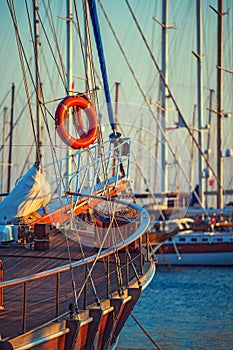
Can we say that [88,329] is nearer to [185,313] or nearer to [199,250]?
[185,313]

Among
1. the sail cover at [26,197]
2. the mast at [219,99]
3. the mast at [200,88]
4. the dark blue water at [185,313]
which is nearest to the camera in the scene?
the sail cover at [26,197]

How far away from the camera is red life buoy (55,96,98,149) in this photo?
44.5 feet

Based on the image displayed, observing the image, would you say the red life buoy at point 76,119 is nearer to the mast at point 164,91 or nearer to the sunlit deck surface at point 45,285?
the sunlit deck surface at point 45,285

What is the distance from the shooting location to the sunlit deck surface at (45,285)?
9.35 metres

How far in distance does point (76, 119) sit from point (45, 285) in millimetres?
4217

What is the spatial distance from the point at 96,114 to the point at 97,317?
5308mm

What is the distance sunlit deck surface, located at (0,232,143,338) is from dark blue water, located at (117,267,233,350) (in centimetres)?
520

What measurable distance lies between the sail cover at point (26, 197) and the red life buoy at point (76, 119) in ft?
8.87

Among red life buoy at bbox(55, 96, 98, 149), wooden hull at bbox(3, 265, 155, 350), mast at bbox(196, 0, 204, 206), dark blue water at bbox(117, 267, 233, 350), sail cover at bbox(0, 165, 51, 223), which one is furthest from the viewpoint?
mast at bbox(196, 0, 204, 206)

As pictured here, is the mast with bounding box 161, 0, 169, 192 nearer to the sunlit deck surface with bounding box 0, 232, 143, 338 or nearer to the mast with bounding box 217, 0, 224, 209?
the mast with bounding box 217, 0, 224, 209

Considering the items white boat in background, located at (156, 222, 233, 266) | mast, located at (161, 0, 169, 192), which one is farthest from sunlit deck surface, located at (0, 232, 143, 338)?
white boat in background, located at (156, 222, 233, 266)

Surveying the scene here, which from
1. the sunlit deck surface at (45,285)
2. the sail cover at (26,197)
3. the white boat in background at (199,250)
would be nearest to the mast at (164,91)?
the white boat in background at (199,250)

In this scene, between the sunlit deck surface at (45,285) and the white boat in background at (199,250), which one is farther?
the white boat in background at (199,250)

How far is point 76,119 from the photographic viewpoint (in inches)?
574
